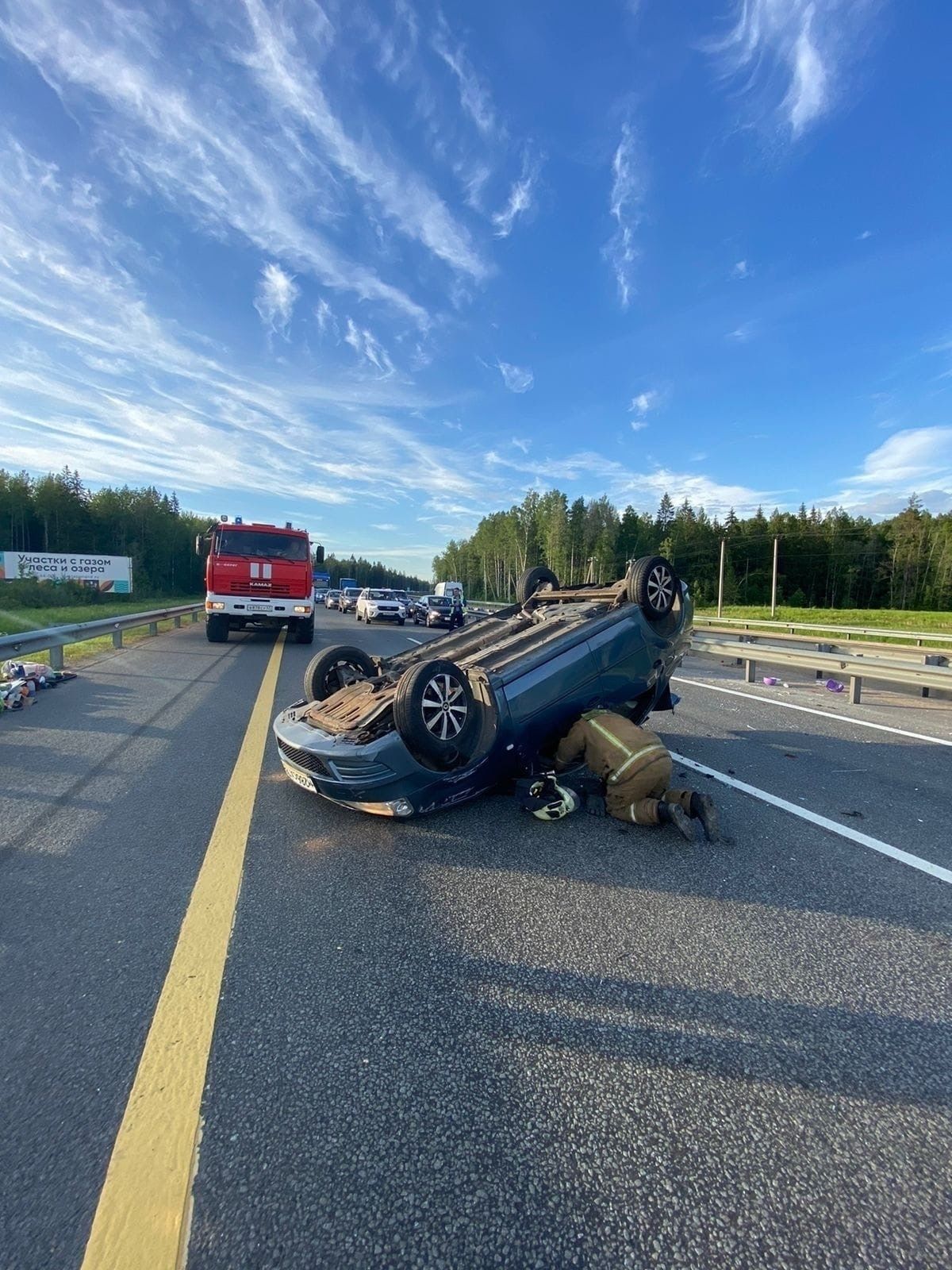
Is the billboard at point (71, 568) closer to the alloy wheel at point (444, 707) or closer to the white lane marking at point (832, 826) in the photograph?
the alloy wheel at point (444, 707)

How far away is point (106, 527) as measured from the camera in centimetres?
6519

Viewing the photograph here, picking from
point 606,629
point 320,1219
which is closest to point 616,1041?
point 320,1219

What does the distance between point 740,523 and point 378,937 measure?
100647 mm

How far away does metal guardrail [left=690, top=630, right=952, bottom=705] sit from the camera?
7891 millimetres

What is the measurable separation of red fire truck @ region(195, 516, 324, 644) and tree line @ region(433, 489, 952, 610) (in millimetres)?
60705

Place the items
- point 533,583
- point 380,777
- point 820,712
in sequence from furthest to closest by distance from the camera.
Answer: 1. point 820,712
2. point 533,583
3. point 380,777

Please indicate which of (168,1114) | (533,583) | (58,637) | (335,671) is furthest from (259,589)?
(168,1114)

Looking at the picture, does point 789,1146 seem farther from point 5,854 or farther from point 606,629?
point 5,854

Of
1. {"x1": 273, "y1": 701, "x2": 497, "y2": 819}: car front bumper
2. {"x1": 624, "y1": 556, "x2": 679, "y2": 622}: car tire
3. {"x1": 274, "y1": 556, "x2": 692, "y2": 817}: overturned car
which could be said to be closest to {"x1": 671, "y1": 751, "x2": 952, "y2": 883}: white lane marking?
{"x1": 274, "y1": 556, "x2": 692, "y2": 817}: overturned car

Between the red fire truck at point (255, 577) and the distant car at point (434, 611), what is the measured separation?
11295 mm

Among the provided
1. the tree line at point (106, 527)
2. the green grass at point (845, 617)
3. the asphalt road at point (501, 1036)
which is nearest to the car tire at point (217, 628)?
the asphalt road at point (501, 1036)

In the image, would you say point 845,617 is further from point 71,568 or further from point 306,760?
point 71,568

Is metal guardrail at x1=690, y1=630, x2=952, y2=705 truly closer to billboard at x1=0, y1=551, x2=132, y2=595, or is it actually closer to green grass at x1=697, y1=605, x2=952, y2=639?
green grass at x1=697, y1=605, x2=952, y2=639

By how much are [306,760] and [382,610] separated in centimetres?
2456
